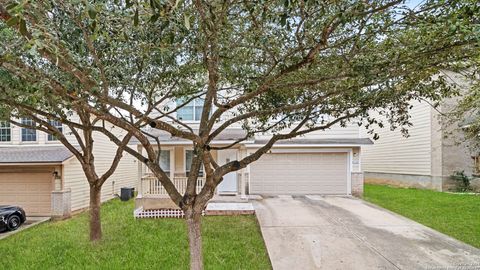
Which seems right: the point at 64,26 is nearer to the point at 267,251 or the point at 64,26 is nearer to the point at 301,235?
the point at 267,251

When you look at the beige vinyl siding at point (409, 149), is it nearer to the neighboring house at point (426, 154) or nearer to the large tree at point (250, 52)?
the neighboring house at point (426, 154)

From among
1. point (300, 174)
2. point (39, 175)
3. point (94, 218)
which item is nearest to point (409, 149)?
point (300, 174)

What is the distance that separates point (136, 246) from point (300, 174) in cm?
1041


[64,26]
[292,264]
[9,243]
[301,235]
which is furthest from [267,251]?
[9,243]

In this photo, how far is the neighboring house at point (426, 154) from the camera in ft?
58.5

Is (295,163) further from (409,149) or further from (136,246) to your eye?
(136,246)

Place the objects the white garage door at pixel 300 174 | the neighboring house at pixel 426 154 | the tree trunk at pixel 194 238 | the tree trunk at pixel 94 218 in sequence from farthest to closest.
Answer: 1. the neighboring house at pixel 426 154
2. the white garage door at pixel 300 174
3. the tree trunk at pixel 94 218
4. the tree trunk at pixel 194 238

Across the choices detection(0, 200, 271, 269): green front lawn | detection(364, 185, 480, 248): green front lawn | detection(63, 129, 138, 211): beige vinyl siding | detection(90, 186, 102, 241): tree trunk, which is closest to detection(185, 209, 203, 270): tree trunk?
detection(0, 200, 271, 269): green front lawn

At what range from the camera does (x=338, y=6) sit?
13.3 ft

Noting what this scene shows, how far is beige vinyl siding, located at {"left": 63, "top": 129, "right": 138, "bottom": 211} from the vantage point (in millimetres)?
15133

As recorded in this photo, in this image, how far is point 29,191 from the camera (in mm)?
15117

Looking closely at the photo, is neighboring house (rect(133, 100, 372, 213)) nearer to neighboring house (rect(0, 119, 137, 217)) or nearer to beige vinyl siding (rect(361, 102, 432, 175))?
beige vinyl siding (rect(361, 102, 432, 175))

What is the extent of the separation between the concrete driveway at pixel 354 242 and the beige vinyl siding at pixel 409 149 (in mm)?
8490

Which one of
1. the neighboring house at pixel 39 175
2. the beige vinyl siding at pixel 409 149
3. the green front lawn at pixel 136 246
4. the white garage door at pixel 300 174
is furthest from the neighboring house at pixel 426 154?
the neighboring house at pixel 39 175
